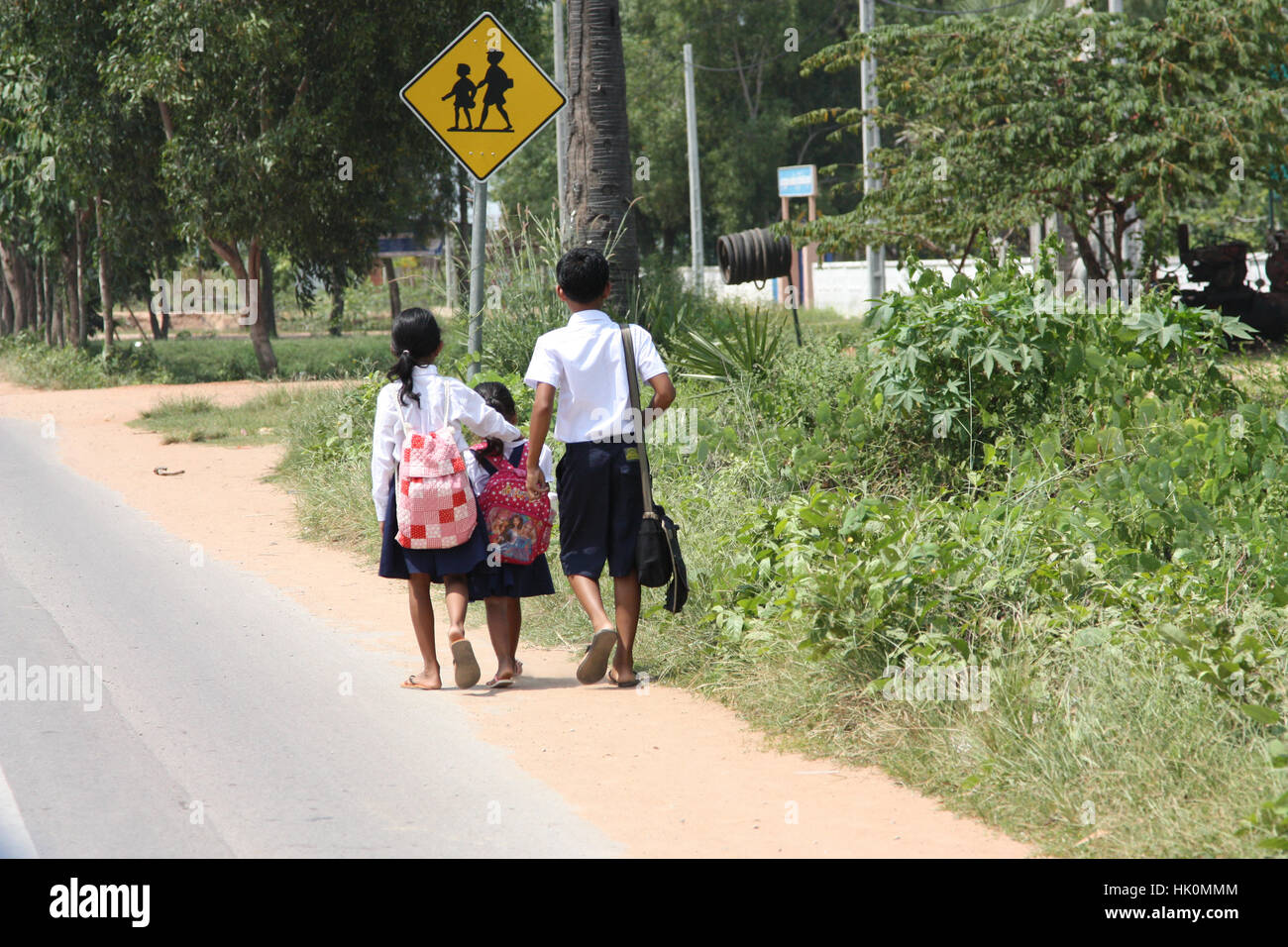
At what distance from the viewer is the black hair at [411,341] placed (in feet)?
19.5

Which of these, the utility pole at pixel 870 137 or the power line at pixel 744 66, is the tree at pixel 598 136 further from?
the power line at pixel 744 66

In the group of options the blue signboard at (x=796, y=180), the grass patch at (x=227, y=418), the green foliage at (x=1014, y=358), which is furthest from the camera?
the blue signboard at (x=796, y=180)

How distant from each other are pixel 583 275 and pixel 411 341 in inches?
32.1

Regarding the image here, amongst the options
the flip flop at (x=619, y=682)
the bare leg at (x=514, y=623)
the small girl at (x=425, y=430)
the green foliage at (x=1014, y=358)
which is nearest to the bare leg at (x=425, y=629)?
the small girl at (x=425, y=430)

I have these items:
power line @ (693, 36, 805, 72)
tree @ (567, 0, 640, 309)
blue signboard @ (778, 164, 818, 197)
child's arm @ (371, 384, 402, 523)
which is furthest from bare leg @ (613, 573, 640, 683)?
power line @ (693, 36, 805, 72)

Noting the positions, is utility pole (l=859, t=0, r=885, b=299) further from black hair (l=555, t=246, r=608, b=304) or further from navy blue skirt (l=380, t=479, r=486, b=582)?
navy blue skirt (l=380, t=479, r=486, b=582)

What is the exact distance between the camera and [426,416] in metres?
5.95

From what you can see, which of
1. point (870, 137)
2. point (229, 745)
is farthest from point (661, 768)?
point (870, 137)

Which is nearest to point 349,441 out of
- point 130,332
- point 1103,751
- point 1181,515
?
point 1181,515

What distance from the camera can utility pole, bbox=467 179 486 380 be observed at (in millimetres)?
9555

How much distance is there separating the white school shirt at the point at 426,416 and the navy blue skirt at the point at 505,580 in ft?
1.57

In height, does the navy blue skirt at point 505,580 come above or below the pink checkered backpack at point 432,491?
below

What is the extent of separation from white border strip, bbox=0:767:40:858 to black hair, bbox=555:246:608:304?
2.99 metres

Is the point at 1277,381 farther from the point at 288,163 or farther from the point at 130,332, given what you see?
the point at 130,332
